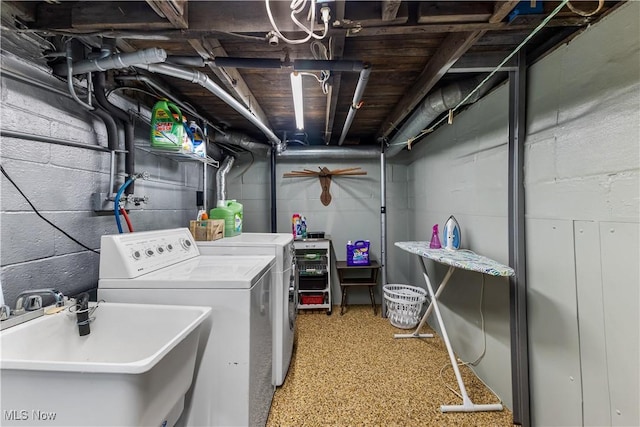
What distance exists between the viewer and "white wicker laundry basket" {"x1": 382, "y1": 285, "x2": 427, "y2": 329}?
2.76 meters

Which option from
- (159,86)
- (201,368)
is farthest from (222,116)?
(201,368)

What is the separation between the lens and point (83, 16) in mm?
1184

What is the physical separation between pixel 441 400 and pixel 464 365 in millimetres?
536

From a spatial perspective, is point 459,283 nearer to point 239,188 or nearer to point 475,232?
point 475,232

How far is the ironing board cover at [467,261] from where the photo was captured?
1.43 m

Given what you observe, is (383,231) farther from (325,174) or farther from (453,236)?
(453,236)

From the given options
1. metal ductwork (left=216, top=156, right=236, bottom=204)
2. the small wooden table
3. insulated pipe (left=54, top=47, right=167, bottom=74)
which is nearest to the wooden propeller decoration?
metal ductwork (left=216, top=156, right=236, bottom=204)

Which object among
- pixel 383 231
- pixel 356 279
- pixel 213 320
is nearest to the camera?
pixel 213 320

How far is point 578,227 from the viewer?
1.21m

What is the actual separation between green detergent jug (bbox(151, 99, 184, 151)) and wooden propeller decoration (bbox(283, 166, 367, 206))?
6.30 ft

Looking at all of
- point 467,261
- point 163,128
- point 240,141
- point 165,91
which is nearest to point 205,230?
point 163,128

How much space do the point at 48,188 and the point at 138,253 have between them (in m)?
0.51

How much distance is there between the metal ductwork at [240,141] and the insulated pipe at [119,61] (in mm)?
1614
